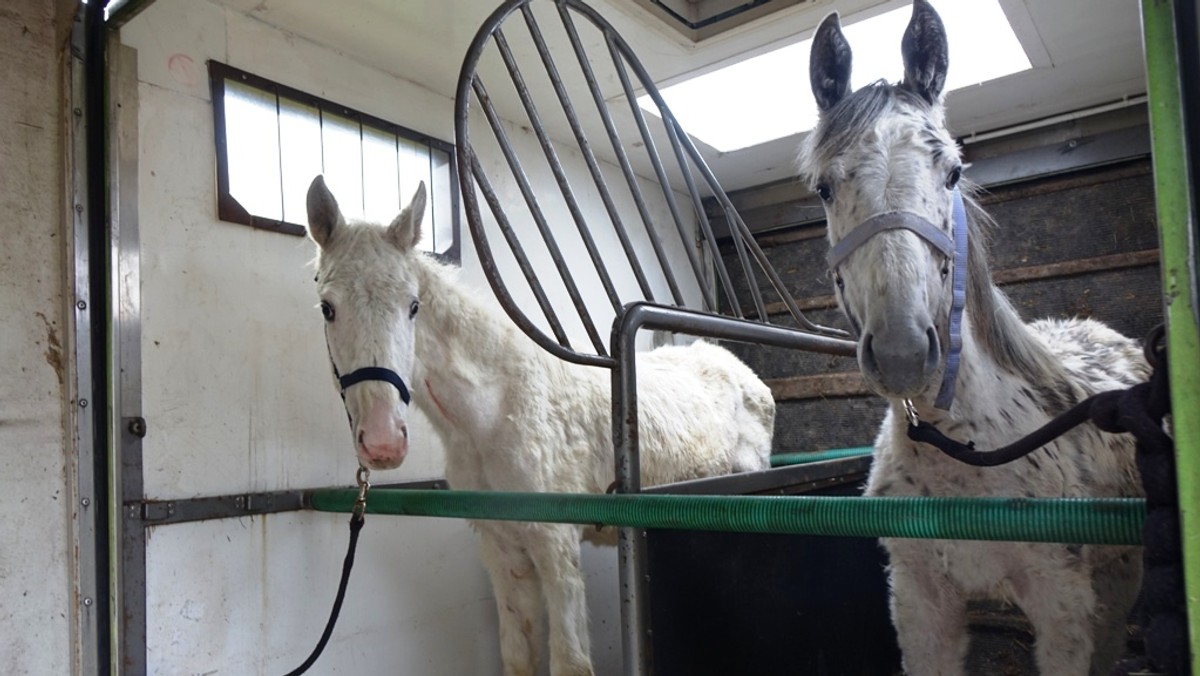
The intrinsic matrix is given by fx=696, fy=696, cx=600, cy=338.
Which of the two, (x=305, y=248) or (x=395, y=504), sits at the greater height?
(x=305, y=248)

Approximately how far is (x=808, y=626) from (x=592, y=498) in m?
1.05

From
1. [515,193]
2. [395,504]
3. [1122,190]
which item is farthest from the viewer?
[1122,190]

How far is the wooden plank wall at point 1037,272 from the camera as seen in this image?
370cm

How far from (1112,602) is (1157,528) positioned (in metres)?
1.09

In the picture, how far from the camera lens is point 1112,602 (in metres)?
1.50

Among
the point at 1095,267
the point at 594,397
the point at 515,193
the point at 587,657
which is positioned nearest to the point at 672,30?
the point at 515,193

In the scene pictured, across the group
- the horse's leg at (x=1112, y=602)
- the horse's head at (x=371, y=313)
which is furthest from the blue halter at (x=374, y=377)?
the horse's leg at (x=1112, y=602)

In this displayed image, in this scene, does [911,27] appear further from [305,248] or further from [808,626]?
[305,248]

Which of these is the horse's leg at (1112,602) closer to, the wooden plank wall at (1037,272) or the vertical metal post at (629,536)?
the vertical metal post at (629,536)

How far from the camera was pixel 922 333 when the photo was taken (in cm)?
105

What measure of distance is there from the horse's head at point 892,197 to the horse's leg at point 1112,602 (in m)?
0.68

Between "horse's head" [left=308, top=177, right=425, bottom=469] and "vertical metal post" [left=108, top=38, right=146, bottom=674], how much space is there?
0.50 metres

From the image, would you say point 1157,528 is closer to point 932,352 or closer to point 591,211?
point 932,352

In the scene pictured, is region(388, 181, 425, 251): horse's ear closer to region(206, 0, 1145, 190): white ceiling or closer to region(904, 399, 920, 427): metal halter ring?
region(206, 0, 1145, 190): white ceiling
